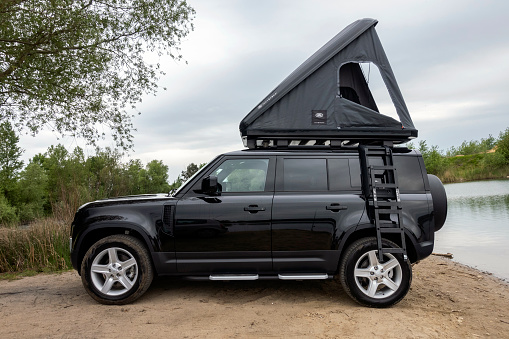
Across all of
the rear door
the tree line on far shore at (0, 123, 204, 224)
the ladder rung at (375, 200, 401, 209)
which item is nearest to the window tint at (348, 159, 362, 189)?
the rear door

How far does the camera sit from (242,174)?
515 centimetres

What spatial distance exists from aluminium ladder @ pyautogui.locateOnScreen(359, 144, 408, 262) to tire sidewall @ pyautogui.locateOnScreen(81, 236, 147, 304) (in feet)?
10.1

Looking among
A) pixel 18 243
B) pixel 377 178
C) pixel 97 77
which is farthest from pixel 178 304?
pixel 97 77

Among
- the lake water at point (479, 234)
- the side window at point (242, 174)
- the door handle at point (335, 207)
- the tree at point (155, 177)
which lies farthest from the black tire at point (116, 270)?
the tree at point (155, 177)

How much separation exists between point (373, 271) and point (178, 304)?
2.56m

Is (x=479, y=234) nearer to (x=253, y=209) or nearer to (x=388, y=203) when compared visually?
(x=388, y=203)

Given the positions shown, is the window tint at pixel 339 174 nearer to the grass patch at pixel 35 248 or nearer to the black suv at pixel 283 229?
the black suv at pixel 283 229

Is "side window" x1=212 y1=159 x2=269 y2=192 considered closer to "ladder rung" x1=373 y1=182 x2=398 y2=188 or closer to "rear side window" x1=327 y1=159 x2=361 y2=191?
"rear side window" x1=327 y1=159 x2=361 y2=191

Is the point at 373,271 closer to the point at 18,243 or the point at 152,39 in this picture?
the point at 18,243

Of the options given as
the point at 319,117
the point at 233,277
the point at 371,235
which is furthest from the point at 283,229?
the point at 319,117

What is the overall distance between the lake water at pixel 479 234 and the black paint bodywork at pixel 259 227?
523cm

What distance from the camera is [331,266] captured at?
4.90 meters

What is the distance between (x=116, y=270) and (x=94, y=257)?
0.34m

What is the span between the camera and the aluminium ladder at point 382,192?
4820mm
